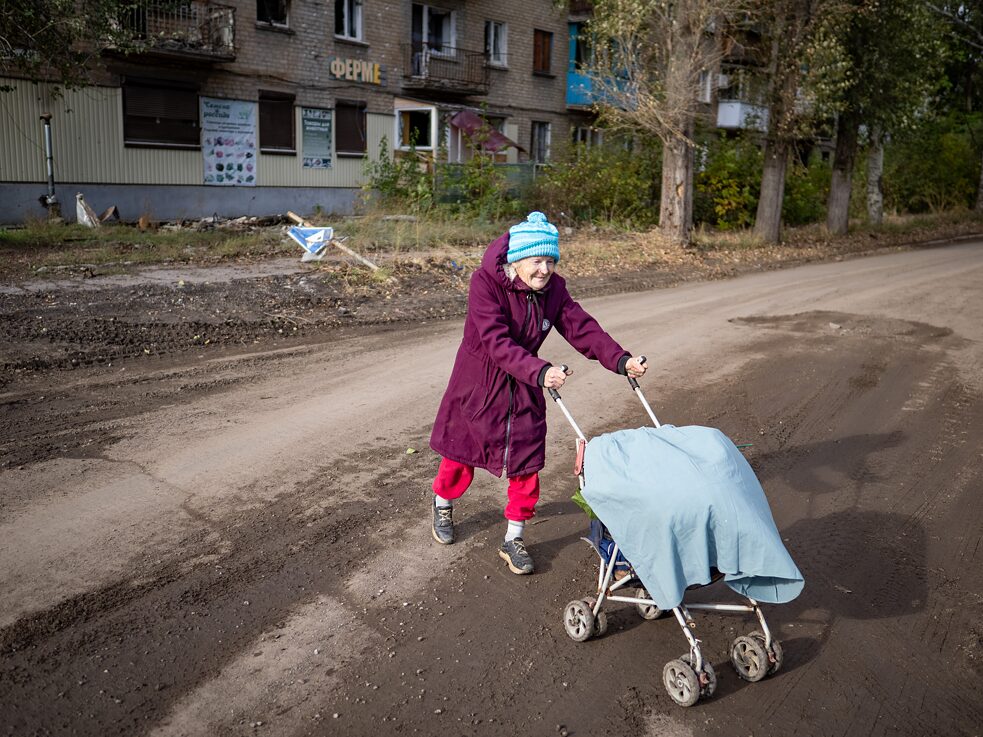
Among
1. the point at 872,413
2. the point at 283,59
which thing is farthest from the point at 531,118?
the point at 872,413

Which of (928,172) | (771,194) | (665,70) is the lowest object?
(771,194)

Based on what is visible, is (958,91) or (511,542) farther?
(958,91)

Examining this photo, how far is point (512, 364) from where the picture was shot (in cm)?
395

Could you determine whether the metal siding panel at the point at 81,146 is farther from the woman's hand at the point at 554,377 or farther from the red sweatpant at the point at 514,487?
the woman's hand at the point at 554,377

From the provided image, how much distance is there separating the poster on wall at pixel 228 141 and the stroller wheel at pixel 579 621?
22.8 m

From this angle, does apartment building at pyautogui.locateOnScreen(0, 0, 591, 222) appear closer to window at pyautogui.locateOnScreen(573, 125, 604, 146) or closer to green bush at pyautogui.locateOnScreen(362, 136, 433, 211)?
green bush at pyautogui.locateOnScreen(362, 136, 433, 211)

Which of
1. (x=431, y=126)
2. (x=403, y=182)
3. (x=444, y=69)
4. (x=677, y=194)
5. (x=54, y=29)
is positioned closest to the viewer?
(x=54, y=29)

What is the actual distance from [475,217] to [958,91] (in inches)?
1094

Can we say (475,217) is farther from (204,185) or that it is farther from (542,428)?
(542,428)

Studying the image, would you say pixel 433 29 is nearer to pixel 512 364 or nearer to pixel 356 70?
pixel 356 70

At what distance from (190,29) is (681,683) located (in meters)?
23.6

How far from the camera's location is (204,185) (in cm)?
2416

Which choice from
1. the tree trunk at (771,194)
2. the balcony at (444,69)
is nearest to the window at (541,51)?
the balcony at (444,69)

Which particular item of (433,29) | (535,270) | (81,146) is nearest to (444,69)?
(433,29)
